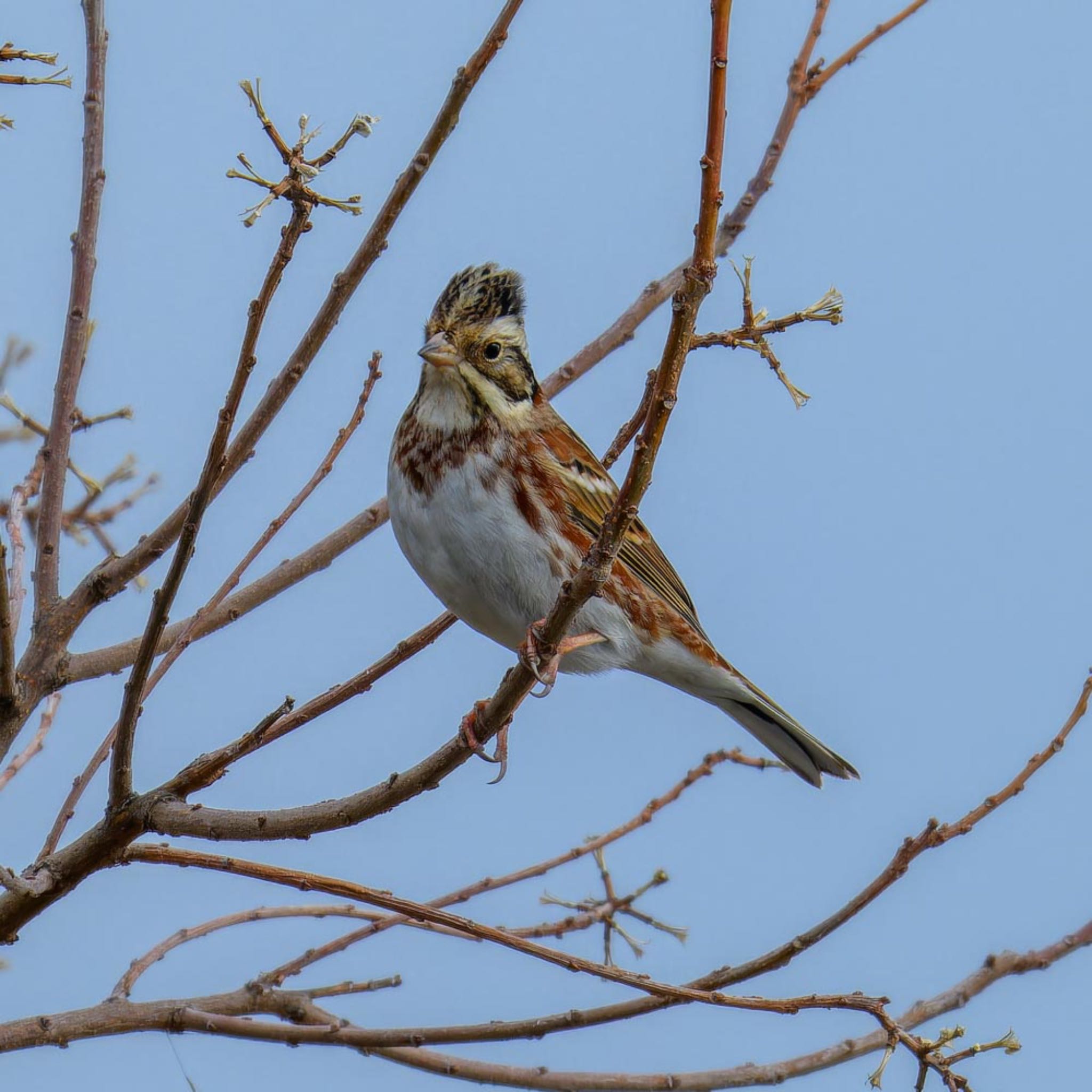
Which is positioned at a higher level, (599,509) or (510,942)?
(599,509)

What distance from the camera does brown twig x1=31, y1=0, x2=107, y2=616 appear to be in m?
4.12

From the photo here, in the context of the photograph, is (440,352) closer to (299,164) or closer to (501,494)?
(501,494)

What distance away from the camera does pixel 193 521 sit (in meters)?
3.19

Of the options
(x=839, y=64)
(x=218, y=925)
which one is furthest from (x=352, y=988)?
(x=839, y=64)

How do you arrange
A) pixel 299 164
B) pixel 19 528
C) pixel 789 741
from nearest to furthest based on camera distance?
pixel 299 164
pixel 19 528
pixel 789 741

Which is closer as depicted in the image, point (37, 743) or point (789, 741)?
point (37, 743)

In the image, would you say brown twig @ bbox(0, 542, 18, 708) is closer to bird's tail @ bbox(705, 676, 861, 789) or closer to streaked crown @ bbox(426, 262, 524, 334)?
streaked crown @ bbox(426, 262, 524, 334)

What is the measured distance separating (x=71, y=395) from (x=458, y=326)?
136 cm

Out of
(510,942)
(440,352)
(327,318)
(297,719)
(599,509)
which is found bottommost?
(510,942)

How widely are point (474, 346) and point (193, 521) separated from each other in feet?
6.86

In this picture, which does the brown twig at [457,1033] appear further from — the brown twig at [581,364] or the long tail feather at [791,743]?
the long tail feather at [791,743]

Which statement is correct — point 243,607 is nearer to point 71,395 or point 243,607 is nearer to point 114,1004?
point 71,395

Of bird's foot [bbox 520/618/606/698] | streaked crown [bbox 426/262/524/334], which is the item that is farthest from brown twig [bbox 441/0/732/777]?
streaked crown [bbox 426/262/524/334]

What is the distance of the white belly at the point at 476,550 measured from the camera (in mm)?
4855
